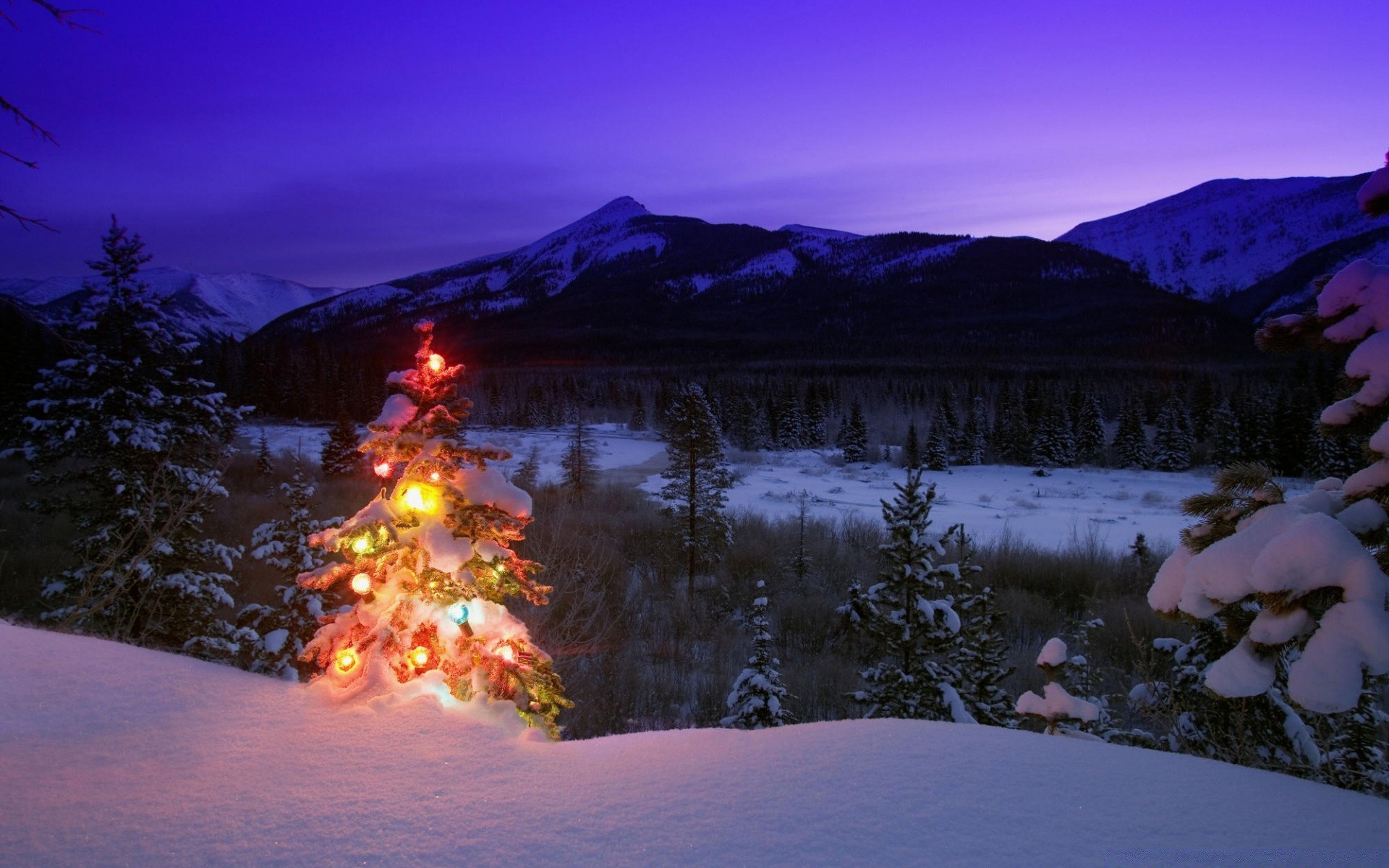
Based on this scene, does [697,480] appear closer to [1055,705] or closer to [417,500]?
[1055,705]

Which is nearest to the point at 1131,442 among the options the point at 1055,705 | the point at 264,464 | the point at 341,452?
the point at 1055,705

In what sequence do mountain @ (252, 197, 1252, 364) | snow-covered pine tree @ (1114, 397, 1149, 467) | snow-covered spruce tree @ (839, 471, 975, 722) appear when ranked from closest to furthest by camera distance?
snow-covered spruce tree @ (839, 471, 975, 722), snow-covered pine tree @ (1114, 397, 1149, 467), mountain @ (252, 197, 1252, 364)

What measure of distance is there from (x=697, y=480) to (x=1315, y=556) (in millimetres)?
14548

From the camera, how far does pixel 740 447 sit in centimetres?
5506

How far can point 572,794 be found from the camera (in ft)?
8.33

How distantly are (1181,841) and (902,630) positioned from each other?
207 inches

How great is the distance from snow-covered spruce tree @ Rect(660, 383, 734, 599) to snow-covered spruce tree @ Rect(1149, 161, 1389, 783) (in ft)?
44.2

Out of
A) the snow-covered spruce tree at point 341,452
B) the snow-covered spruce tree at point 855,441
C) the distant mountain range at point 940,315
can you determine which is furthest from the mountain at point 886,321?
the snow-covered spruce tree at point 341,452

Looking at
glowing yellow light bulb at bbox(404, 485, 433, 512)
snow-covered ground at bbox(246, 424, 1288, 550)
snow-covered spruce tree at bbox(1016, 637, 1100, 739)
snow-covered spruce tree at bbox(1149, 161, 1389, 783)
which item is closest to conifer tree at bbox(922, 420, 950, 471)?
snow-covered ground at bbox(246, 424, 1288, 550)

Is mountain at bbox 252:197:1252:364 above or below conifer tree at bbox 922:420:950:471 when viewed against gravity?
above

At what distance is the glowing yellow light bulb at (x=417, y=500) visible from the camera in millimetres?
3672

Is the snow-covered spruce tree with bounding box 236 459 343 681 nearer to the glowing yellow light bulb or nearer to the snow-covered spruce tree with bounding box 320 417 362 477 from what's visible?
the glowing yellow light bulb

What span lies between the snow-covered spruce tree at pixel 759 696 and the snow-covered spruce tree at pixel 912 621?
1.33 meters

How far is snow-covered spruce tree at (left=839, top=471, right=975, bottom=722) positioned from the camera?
702 centimetres
